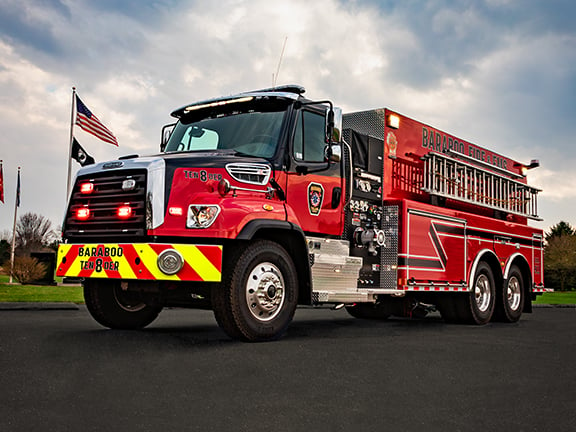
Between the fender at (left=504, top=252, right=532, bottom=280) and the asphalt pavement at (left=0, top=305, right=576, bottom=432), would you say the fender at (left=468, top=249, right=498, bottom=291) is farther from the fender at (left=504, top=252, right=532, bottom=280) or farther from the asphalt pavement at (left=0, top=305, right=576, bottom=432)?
the asphalt pavement at (left=0, top=305, right=576, bottom=432)

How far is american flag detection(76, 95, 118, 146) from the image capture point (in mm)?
23547

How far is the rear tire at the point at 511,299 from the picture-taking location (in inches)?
499

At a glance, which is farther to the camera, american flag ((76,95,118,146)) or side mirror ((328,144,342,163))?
american flag ((76,95,118,146))

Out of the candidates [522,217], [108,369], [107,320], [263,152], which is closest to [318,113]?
[263,152]

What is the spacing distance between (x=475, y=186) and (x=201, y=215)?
7.21m

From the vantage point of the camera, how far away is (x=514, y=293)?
13375 mm

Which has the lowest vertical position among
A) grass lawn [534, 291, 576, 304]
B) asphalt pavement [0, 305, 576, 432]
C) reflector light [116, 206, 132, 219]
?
grass lawn [534, 291, 576, 304]

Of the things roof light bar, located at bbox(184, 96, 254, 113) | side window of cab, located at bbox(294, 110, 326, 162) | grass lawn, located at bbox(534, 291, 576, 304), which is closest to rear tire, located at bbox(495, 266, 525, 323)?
side window of cab, located at bbox(294, 110, 326, 162)

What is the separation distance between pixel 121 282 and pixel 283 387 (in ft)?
11.5

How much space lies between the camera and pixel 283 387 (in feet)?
16.3

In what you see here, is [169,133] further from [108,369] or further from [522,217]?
[522,217]

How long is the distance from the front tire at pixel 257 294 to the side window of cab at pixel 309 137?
57.5 inches

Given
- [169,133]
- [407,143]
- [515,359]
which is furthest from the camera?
[407,143]

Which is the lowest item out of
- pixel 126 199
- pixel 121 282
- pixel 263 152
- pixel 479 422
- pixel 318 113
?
pixel 479 422
